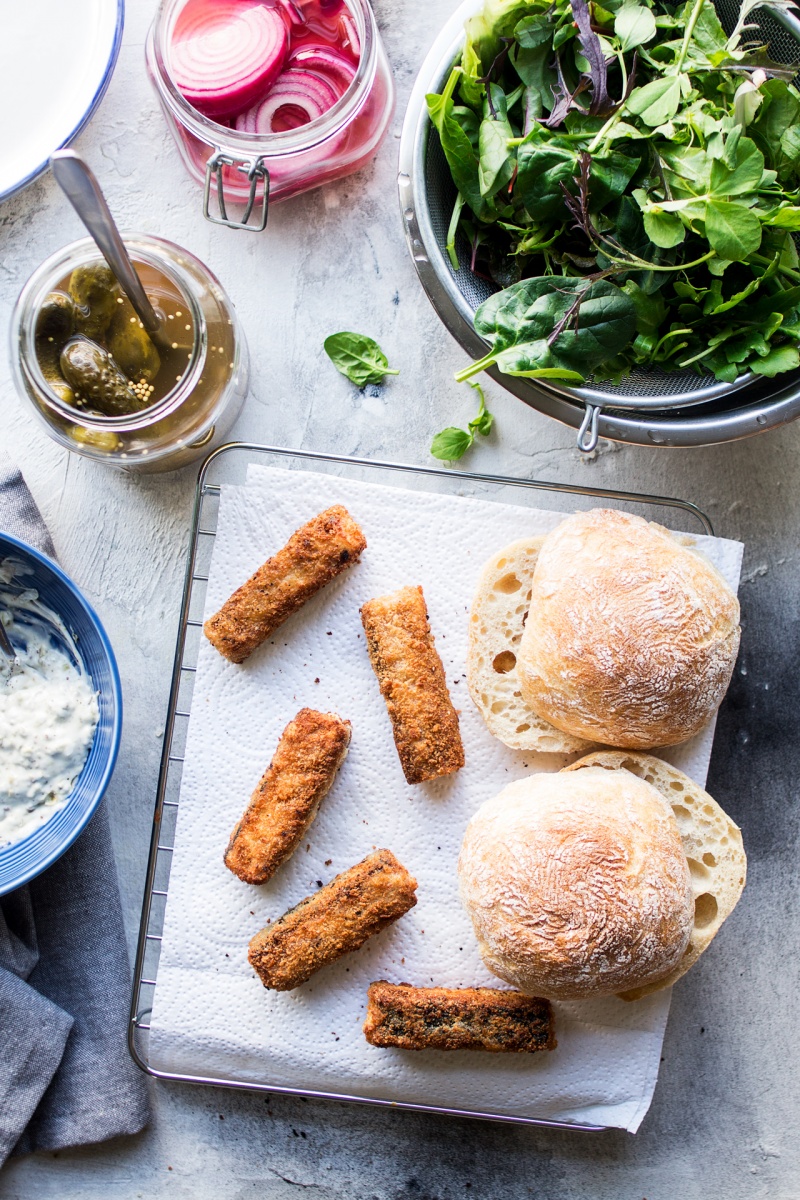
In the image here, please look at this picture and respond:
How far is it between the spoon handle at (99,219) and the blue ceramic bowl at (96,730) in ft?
1.75

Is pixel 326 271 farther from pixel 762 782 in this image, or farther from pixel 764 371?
pixel 762 782

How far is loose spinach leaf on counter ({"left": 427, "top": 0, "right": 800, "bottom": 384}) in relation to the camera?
1.61 metres

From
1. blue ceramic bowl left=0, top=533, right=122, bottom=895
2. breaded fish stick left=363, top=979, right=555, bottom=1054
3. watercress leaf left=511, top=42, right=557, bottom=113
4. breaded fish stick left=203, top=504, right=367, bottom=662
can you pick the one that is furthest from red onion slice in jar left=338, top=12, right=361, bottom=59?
breaded fish stick left=363, top=979, right=555, bottom=1054

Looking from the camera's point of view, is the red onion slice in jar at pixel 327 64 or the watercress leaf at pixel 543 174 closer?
the watercress leaf at pixel 543 174

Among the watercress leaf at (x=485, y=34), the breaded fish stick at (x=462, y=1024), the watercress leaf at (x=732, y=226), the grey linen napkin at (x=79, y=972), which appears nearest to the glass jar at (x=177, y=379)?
the grey linen napkin at (x=79, y=972)

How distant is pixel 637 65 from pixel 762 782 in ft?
5.13

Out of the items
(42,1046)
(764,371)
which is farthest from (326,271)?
(42,1046)

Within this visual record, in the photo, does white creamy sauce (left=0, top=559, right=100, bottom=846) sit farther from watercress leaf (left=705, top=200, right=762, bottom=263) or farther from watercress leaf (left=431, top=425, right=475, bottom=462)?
watercress leaf (left=705, top=200, right=762, bottom=263)

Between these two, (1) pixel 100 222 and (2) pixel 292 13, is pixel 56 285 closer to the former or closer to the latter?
(1) pixel 100 222

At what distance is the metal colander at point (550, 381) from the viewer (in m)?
1.79

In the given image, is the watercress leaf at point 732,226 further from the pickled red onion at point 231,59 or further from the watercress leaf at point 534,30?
the pickled red onion at point 231,59

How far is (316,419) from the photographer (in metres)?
2.19

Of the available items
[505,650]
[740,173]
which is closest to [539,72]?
[740,173]

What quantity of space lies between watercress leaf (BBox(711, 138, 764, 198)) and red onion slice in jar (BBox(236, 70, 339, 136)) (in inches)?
33.8
